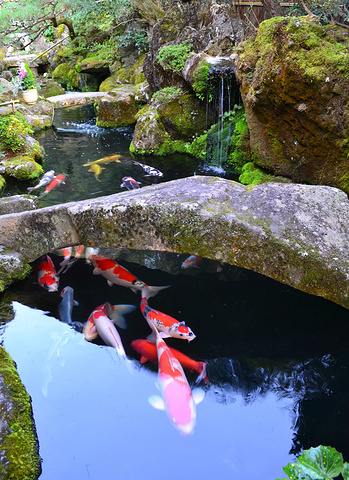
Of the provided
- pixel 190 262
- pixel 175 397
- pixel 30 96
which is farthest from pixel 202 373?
pixel 30 96

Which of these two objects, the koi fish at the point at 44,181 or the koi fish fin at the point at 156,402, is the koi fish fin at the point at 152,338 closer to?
the koi fish fin at the point at 156,402

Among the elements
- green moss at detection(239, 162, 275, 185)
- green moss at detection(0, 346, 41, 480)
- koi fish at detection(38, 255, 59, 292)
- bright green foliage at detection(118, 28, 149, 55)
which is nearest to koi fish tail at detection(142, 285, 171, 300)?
koi fish at detection(38, 255, 59, 292)

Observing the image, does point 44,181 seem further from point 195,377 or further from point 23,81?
point 23,81

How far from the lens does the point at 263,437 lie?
108 inches

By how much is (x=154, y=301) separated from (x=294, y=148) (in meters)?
4.42

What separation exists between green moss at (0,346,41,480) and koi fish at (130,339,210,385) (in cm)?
105

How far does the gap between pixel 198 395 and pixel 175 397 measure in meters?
0.25

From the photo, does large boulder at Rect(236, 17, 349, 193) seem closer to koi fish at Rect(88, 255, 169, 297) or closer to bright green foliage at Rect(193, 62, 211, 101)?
bright green foliage at Rect(193, 62, 211, 101)

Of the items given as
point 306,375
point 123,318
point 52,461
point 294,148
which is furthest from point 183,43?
point 52,461

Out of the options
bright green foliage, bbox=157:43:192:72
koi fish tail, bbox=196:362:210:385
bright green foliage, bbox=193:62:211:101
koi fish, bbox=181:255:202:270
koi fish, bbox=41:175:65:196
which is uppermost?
bright green foliage, bbox=157:43:192:72

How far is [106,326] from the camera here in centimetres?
364

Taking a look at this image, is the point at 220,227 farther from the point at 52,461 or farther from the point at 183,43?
the point at 183,43

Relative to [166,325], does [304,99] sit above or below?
above

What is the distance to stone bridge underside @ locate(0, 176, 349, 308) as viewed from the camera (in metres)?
3.38
